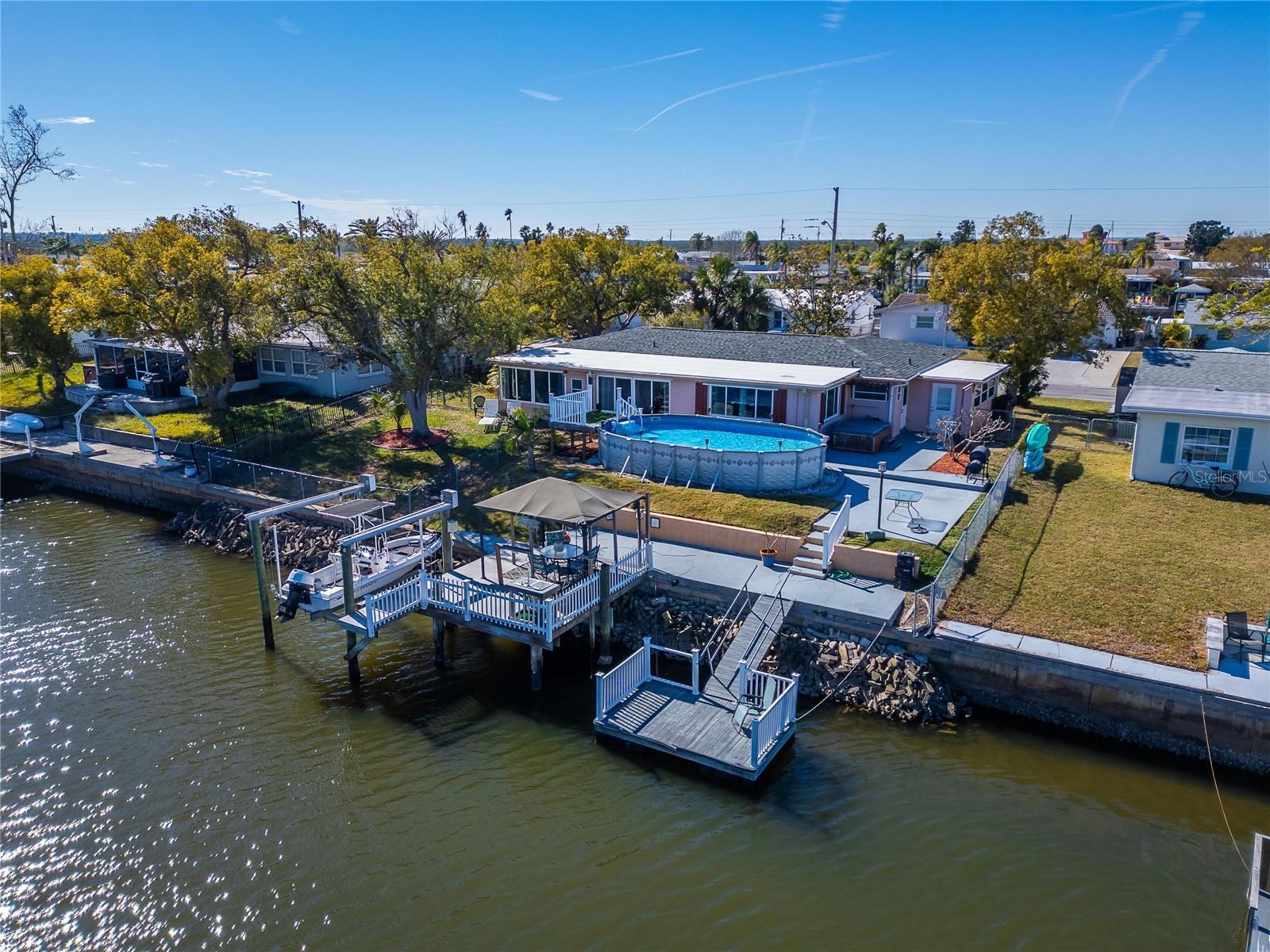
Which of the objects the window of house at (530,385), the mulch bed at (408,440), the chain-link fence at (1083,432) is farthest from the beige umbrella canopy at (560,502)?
the chain-link fence at (1083,432)

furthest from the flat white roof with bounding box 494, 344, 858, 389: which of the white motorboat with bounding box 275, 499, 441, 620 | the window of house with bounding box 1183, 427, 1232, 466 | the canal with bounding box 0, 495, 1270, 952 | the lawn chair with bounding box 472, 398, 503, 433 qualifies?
the canal with bounding box 0, 495, 1270, 952

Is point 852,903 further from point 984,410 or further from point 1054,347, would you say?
point 1054,347

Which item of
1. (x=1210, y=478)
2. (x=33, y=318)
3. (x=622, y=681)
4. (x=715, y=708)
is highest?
(x=33, y=318)

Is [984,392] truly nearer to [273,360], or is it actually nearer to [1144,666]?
[1144,666]

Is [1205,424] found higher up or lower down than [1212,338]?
lower down

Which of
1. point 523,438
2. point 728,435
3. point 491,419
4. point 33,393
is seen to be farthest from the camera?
point 33,393

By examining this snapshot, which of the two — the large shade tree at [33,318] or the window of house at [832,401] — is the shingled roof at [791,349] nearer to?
the window of house at [832,401]

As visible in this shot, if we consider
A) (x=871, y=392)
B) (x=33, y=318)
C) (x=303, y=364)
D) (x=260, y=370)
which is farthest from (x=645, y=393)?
(x=33, y=318)

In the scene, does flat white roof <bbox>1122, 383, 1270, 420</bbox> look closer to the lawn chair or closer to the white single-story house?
the white single-story house

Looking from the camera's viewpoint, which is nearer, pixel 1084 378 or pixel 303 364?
pixel 303 364
